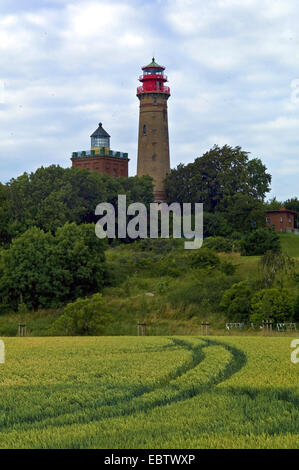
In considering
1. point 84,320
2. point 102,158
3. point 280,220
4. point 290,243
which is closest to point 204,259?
point 84,320

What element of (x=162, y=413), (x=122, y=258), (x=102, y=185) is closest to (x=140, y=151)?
(x=102, y=185)

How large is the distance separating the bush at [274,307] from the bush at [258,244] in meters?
17.3

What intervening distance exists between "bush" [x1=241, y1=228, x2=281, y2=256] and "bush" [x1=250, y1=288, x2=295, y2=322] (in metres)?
17.3

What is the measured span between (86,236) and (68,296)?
17.0ft

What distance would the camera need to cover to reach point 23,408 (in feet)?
44.9

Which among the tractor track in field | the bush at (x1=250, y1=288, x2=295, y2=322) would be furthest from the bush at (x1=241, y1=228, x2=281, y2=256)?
the tractor track in field

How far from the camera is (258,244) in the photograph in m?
61.0

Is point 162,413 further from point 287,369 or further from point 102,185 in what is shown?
point 102,185

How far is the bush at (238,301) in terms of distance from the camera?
44406mm

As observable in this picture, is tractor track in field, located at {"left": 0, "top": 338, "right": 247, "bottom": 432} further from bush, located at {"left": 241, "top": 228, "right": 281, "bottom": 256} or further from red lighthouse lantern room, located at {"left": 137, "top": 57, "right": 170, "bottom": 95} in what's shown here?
red lighthouse lantern room, located at {"left": 137, "top": 57, "right": 170, "bottom": 95}

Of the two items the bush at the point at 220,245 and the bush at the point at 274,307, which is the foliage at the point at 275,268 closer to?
the bush at the point at 274,307

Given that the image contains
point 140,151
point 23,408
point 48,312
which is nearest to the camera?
point 23,408

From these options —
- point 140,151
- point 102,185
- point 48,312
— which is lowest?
point 48,312

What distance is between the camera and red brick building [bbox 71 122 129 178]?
92250 millimetres
